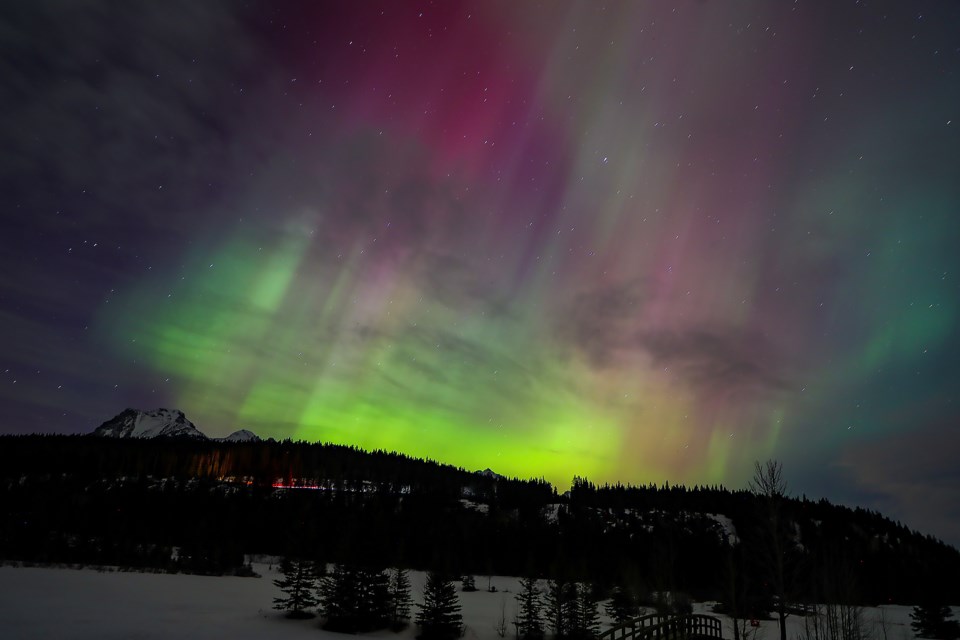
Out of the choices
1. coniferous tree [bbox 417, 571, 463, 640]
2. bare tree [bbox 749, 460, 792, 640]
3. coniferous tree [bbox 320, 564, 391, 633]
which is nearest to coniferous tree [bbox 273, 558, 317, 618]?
coniferous tree [bbox 320, 564, 391, 633]

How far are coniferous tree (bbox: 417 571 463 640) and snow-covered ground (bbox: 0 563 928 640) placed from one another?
195cm

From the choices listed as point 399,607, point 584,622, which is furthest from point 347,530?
point 584,622

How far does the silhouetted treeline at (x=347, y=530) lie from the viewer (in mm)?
102250

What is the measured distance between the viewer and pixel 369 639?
1873 inches

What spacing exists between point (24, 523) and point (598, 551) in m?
123

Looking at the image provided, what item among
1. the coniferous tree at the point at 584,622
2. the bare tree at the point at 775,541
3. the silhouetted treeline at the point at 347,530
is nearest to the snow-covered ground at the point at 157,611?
the coniferous tree at the point at 584,622

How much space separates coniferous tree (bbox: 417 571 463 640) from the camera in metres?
48.1

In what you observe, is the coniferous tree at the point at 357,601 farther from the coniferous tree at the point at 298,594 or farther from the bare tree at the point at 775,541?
the bare tree at the point at 775,541

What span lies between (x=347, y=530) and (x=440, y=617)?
46593 mm

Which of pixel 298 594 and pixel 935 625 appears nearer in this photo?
pixel 298 594

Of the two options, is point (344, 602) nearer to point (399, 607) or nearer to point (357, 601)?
point (357, 601)

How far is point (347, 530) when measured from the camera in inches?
3563

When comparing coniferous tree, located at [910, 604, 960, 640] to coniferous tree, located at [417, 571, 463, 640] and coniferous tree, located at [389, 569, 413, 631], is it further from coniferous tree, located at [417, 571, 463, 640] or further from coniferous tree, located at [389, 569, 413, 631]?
coniferous tree, located at [389, 569, 413, 631]

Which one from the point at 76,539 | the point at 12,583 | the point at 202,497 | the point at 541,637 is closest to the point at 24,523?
the point at 76,539
